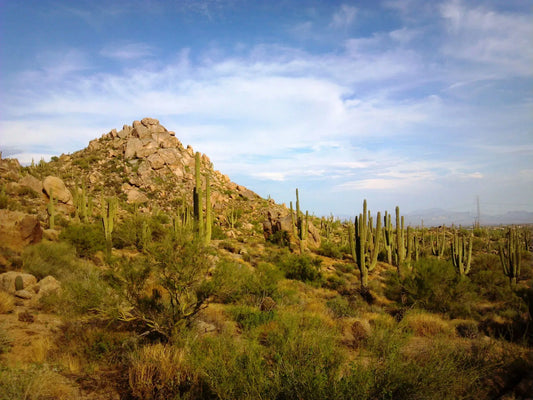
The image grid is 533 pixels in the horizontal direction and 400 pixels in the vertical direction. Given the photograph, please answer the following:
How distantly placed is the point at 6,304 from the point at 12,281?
223 centimetres

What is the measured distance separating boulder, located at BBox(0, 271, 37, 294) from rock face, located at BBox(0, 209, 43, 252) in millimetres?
4038

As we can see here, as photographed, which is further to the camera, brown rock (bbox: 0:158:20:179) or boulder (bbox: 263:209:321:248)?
brown rock (bbox: 0:158:20:179)

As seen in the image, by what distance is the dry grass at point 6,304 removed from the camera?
9188 mm

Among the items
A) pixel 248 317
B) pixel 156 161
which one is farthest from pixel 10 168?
pixel 248 317

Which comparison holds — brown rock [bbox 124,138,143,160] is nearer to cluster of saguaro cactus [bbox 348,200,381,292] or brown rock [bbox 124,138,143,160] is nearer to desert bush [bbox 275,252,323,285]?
desert bush [bbox 275,252,323,285]

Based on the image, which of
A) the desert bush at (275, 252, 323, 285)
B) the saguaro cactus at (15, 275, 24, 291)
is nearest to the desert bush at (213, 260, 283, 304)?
the desert bush at (275, 252, 323, 285)

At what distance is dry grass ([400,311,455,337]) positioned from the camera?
9508 mm

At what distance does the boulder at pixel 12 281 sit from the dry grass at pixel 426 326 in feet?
45.0

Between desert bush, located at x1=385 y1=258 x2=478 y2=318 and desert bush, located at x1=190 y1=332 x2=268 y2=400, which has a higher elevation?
desert bush, located at x1=190 y1=332 x2=268 y2=400

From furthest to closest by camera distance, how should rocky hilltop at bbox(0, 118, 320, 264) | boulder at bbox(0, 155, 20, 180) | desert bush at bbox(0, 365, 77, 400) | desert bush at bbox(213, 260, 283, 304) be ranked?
boulder at bbox(0, 155, 20, 180), rocky hilltop at bbox(0, 118, 320, 264), desert bush at bbox(213, 260, 283, 304), desert bush at bbox(0, 365, 77, 400)

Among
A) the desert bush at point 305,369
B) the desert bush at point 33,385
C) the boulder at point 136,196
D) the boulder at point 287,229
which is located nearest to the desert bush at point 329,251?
the boulder at point 287,229

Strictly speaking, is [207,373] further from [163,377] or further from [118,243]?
[118,243]

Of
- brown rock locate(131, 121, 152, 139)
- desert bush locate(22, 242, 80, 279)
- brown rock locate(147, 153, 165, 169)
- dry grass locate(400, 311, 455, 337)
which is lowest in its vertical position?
dry grass locate(400, 311, 455, 337)

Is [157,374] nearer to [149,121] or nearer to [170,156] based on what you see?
[170,156]
